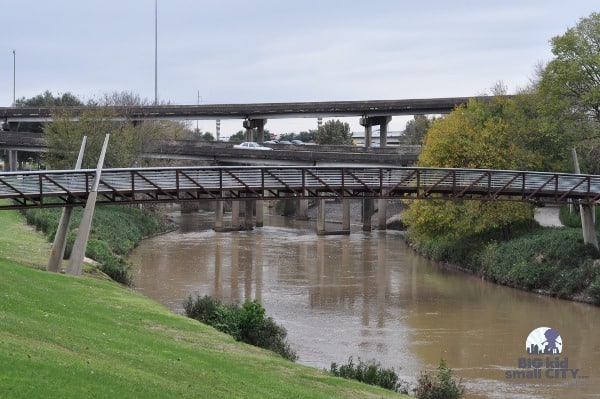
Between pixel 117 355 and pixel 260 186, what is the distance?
2687cm

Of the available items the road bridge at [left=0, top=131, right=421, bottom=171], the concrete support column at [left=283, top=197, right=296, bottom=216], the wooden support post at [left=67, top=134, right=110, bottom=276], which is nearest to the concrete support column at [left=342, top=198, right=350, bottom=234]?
the road bridge at [left=0, top=131, right=421, bottom=171]

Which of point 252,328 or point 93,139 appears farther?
point 93,139

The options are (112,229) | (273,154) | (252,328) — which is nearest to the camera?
(252,328)

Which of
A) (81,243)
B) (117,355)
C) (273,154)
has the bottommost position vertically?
(117,355)

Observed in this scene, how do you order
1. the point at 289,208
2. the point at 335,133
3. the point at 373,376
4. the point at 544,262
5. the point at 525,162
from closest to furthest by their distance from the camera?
1. the point at 373,376
2. the point at 544,262
3. the point at 525,162
4. the point at 289,208
5. the point at 335,133

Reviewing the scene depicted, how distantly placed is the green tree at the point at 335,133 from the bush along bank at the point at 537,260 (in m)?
91.7

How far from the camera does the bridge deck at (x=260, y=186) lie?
40.6m

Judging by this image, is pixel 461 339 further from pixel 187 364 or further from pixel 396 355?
pixel 187 364

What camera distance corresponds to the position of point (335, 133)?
154m

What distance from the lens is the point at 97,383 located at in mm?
16141

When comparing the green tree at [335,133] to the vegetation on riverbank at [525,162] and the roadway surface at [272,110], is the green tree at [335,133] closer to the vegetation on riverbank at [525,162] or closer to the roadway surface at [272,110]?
the roadway surface at [272,110]

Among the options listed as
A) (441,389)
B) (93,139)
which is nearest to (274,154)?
(93,139)

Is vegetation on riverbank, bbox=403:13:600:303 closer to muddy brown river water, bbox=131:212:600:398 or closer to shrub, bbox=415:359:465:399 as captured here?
muddy brown river water, bbox=131:212:600:398

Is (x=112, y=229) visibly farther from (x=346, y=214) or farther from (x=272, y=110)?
(x=272, y=110)
